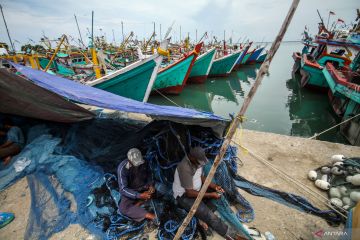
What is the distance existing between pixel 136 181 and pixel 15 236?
73.4 inches

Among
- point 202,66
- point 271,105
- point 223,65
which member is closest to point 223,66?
point 223,65

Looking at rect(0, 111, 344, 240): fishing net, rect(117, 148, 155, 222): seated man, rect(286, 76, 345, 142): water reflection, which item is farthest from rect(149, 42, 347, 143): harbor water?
rect(117, 148, 155, 222): seated man

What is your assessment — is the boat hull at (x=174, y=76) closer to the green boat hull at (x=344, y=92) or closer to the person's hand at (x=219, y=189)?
the green boat hull at (x=344, y=92)

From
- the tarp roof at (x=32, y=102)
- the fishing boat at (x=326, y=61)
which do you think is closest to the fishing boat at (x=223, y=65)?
the fishing boat at (x=326, y=61)

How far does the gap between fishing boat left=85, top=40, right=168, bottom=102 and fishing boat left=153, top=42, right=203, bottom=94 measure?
4.02 m

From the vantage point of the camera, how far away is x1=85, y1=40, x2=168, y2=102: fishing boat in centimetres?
666

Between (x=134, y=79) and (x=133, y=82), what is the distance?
15 centimetres

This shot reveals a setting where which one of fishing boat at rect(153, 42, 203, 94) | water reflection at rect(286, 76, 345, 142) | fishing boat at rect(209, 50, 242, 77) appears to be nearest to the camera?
water reflection at rect(286, 76, 345, 142)

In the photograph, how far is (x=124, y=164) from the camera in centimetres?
275

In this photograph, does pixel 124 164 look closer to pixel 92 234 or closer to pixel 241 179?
pixel 92 234

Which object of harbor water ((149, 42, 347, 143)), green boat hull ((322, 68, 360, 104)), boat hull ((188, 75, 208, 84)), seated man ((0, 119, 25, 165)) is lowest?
harbor water ((149, 42, 347, 143))

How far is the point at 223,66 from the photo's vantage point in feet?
61.0

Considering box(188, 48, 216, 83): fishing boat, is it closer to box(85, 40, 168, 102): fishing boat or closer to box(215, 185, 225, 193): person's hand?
box(85, 40, 168, 102): fishing boat

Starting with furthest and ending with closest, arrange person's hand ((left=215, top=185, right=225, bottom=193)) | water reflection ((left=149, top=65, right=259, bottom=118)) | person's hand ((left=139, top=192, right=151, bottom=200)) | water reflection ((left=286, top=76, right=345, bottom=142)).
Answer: water reflection ((left=149, top=65, right=259, bottom=118)) → water reflection ((left=286, top=76, right=345, bottom=142)) → person's hand ((left=215, top=185, right=225, bottom=193)) → person's hand ((left=139, top=192, right=151, bottom=200))
